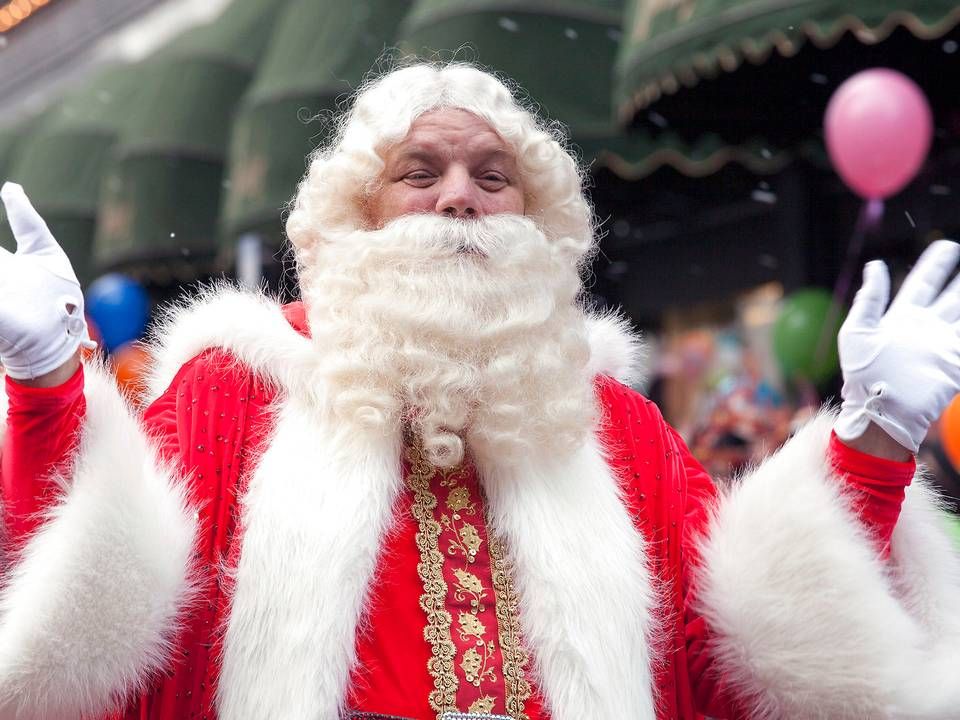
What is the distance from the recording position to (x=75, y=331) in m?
2.33

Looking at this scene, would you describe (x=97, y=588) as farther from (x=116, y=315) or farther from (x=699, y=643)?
(x=116, y=315)

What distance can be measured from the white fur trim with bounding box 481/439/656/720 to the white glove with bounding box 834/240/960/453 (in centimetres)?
54

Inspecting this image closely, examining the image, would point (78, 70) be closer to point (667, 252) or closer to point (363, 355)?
point (667, 252)

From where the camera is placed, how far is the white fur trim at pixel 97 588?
2.19 metres

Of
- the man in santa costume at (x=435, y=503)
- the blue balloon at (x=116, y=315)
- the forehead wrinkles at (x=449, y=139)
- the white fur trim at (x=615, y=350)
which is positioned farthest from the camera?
the blue balloon at (x=116, y=315)

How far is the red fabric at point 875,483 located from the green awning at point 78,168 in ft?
40.5

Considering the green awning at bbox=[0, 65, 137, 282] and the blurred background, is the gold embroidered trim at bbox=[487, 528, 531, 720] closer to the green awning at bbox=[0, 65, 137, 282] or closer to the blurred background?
the blurred background

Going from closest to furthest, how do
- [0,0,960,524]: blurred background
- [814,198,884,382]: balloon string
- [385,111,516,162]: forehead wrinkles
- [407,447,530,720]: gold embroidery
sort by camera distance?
[407,447,530,720]: gold embroidery → [385,111,516,162]: forehead wrinkles → [0,0,960,524]: blurred background → [814,198,884,382]: balloon string

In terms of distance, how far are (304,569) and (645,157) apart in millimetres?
6363

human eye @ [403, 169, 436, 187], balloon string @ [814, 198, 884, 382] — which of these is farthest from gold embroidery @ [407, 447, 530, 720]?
balloon string @ [814, 198, 884, 382]

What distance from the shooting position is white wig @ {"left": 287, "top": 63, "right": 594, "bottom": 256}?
113 inches

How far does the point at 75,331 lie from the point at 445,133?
97cm

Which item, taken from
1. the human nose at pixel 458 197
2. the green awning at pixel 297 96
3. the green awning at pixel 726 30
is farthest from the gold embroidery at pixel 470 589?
the green awning at pixel 297 96

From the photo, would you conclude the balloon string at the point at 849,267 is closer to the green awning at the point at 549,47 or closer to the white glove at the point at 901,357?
the green awning at the point at 549,47
